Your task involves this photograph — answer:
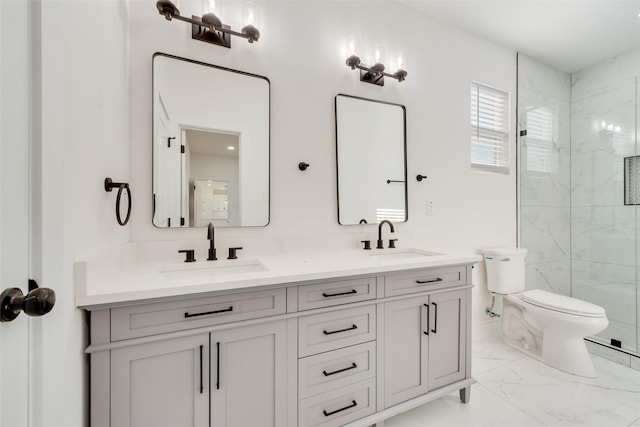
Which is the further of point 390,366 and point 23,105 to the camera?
point 390,366

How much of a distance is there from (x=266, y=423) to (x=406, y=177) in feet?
5.47

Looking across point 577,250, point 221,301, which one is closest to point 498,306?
point 577,250

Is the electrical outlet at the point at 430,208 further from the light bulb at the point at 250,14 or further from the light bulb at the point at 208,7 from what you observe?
the light bulb at the point at 208,7

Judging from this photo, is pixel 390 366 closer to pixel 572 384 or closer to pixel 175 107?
pixel 572 384

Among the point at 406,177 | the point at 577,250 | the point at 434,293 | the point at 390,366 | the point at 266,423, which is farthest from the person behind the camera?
the point at 577,250

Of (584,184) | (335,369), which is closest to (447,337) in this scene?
(335,369)

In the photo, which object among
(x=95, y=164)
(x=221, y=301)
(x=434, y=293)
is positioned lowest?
(x=434, y=293)

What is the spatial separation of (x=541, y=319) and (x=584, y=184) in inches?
63.0

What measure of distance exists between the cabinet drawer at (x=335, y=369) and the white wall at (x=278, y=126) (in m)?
0.65

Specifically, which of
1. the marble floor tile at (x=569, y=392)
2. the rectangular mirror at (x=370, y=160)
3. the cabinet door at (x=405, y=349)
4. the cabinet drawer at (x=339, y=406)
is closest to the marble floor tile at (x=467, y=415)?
the marble floor tile at (x=569, y=392)

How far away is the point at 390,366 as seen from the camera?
138cm

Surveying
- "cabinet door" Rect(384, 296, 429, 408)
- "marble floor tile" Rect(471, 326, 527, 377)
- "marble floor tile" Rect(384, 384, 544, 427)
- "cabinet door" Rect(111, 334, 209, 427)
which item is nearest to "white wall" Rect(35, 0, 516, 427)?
"cabinet door" Rect(111, 334, 209, 427)

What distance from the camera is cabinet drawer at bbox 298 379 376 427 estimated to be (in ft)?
3.92

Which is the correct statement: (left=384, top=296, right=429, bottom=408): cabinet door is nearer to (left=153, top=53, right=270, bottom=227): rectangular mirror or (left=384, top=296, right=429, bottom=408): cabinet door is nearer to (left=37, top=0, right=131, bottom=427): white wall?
(left=153, top=53, right=270, bottom=227): rectangular mirror
